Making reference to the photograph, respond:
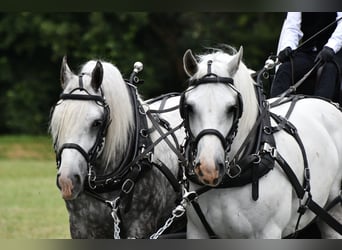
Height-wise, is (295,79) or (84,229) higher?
(295,79)

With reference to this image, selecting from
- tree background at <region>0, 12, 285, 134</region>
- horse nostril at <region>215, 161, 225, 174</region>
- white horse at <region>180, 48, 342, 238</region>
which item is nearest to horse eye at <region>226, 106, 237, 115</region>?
white horse at <region>180, 48, 342, 238</region>

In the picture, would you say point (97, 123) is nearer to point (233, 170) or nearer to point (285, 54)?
point (233, 170)

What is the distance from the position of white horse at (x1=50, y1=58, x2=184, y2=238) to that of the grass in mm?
1536

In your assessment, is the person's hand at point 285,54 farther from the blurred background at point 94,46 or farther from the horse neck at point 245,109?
the blurred background at point 94,46

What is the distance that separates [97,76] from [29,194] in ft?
20.1

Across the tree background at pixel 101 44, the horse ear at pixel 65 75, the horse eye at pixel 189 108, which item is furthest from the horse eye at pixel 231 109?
the tree background at pixel 101 44

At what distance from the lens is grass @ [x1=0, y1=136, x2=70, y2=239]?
22.7 ft

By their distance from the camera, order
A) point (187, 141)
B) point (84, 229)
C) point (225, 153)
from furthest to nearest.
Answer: point (84, 229) < point (187, 141) < point (225, 153)

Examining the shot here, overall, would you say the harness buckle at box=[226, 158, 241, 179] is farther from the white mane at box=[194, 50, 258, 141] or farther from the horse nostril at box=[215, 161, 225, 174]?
the horse nostril at box=[215, 161, 225, 174]

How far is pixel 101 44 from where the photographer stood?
54.9ft

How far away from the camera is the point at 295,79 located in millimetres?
4523

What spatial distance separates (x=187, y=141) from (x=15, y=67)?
15142 millimetres
